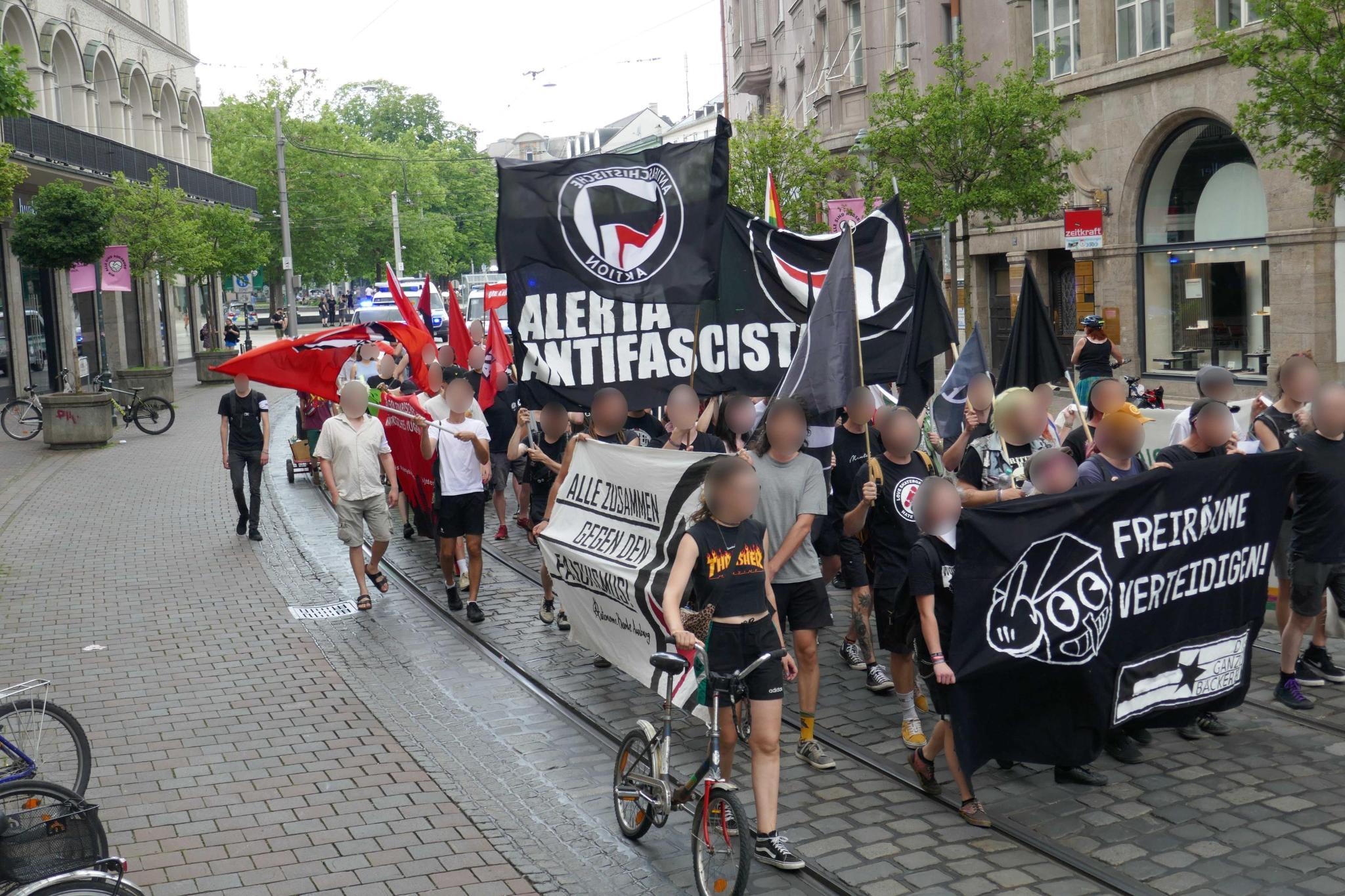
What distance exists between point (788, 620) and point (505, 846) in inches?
76.8

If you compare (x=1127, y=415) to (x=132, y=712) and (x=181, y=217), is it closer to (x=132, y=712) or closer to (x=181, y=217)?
(x=132, y=712)

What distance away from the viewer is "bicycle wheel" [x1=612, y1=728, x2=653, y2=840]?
5.94m

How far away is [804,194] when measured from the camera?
27.2 m

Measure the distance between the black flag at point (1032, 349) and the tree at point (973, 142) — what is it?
1472 cm

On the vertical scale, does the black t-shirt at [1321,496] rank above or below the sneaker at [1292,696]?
above

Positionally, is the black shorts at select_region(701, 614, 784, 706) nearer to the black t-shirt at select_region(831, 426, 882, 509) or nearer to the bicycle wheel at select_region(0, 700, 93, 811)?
the black t-shirt at select_region(831, 426, 882, 509)

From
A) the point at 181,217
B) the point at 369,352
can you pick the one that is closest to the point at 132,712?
the point at 369,352

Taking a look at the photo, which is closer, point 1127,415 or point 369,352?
point 1127,415

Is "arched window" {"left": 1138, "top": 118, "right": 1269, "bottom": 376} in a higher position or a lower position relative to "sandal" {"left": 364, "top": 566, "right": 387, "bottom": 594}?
higher

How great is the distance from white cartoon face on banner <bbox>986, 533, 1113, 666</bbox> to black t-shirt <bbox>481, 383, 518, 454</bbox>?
26.7 feet

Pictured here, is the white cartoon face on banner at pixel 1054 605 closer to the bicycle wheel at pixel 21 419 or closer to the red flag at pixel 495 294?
the red flag at pixel 495 294

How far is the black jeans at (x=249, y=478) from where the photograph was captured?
14.3 meters

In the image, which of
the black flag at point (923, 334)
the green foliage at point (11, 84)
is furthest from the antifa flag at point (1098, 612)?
the green foliage at point (11, 84)

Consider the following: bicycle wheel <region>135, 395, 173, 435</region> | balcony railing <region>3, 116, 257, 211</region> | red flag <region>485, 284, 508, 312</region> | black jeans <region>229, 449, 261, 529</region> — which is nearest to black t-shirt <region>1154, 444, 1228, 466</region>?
black jeans <region>229, 449, 261, 529</region>
